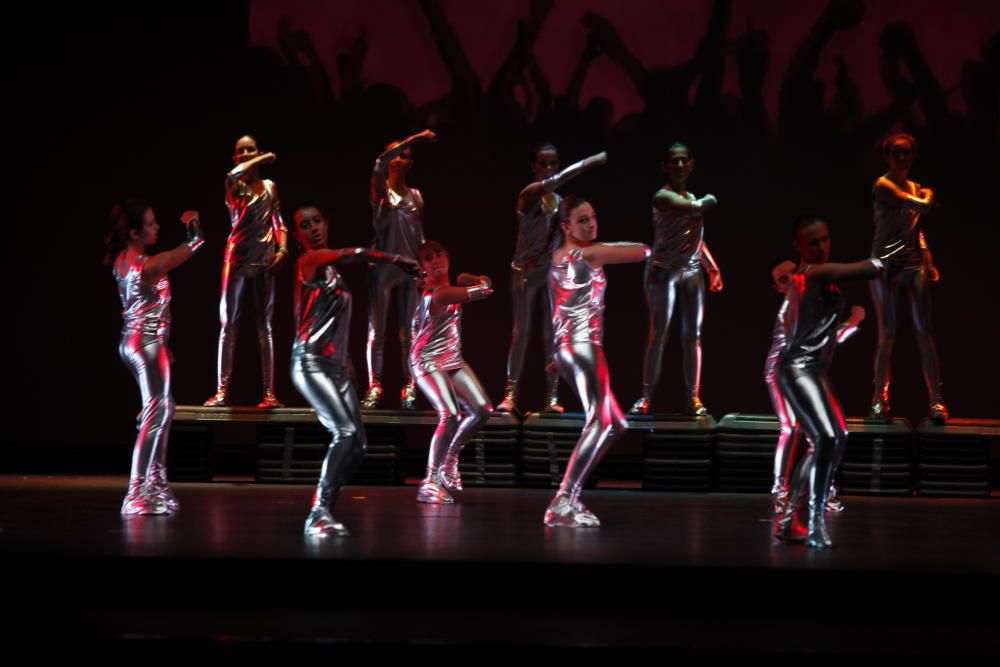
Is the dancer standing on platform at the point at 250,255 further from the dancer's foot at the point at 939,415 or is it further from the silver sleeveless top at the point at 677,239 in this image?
the dancer's foot at the point at 939,415

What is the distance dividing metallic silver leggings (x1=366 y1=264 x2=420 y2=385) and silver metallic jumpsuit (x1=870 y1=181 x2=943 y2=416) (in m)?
3.56

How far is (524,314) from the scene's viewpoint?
948cm

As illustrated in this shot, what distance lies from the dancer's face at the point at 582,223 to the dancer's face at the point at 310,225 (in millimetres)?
1377

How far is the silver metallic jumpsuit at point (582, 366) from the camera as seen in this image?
646 cm

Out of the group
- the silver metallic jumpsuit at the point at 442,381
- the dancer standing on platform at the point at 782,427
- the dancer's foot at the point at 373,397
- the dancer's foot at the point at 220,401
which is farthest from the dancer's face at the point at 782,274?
the dancer's foot at the point at 220,401

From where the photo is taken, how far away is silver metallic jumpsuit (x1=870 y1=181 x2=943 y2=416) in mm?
8820

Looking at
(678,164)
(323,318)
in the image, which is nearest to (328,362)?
(323,318)

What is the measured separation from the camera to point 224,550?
5.30m

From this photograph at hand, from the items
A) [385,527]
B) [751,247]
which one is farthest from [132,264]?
[751,247]

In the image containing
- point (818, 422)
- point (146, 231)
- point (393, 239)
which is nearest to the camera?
point (818, 422)

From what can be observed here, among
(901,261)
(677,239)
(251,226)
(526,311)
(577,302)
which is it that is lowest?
(577,302)

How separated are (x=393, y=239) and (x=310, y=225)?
311 cm

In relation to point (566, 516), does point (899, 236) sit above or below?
above

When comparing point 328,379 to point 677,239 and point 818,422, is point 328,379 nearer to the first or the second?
point 818,422
